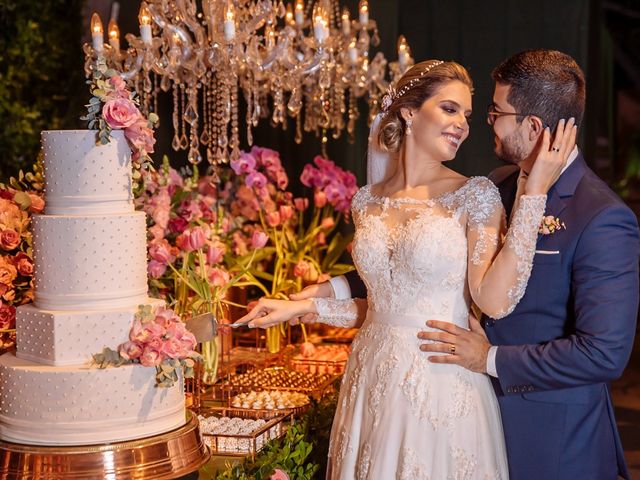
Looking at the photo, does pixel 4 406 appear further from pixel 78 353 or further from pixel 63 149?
pixel 63 149

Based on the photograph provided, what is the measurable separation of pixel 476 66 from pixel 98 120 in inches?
125

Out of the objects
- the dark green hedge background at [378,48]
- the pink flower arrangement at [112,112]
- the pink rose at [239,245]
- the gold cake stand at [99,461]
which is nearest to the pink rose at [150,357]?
the gold cake stand at [99,461]

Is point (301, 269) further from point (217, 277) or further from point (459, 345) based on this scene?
point (459, 345)

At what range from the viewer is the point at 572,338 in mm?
2635

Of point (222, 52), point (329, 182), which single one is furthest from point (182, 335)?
point (329, 182)

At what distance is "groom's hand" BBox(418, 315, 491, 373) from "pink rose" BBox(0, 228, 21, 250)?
5.37 feet

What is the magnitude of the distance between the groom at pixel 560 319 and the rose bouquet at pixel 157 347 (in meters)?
0.75

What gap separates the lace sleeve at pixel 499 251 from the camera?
8.64 ft

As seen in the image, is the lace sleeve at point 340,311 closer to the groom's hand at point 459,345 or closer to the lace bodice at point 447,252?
the lace bodice at point 447,252

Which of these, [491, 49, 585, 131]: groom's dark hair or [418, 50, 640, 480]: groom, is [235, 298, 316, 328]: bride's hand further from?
[491, 49, 585, 131]: groom's dark hair

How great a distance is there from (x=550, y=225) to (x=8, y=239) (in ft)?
6.68

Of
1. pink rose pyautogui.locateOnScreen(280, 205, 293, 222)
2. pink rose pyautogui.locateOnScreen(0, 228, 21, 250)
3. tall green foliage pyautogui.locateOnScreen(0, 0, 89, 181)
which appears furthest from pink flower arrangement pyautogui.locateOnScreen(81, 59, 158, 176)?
tall green foliage pyautogui.locateOnScreen(0, 0, 89, 181)

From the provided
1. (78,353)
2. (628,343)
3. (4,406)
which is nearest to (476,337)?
(628,343)

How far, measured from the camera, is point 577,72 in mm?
2744
